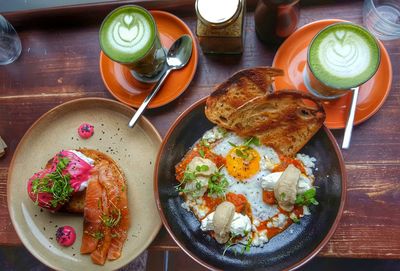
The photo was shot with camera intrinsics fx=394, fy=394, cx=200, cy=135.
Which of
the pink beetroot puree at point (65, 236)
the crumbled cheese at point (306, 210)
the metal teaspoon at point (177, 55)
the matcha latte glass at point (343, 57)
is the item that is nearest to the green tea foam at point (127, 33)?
the metal teaspoon at point (177, 55)

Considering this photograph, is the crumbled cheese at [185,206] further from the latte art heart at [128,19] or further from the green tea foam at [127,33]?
the latte art heart at [128,19]

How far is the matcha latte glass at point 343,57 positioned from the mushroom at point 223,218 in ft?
2.02

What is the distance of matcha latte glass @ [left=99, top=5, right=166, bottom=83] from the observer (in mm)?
1657

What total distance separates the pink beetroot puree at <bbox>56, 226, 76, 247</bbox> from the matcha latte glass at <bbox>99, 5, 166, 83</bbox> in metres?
0.79

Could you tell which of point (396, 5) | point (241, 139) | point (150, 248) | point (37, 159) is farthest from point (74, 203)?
point (396, 5)

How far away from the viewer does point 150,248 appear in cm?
174

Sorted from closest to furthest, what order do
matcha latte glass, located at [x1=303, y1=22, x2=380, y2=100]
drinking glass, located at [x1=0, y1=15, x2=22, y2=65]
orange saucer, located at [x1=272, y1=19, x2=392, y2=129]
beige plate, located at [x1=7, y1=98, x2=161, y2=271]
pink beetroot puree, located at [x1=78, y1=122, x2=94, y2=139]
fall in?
matcha latte glass, located at [x1=303, y1=22, x2=380, y2=100], orange saucer, located at [x1=272, y1=19, x2=392, y2=129], beige plate, located at [x1=7, y1=98, x2=161, y2=271], pink beetroot puree, located at [x1=78, y1=122, x2=94, y2=139], drinking glass, located at [x1=0, y1=15, x2=22, y2=65]

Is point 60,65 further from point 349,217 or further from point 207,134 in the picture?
point 349,217

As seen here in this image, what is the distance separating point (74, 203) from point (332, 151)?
1.16 meters

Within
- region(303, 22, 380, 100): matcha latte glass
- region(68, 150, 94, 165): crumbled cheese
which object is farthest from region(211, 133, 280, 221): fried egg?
region(68, 150, 94, 165): crumbled cheese

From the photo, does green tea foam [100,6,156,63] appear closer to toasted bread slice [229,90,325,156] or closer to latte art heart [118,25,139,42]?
latte art heart [118,25,139,42]

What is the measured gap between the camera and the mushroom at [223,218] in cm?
155

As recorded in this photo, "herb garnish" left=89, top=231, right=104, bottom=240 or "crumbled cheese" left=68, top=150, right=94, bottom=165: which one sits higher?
"crumbled cheese" left=68, top=150, right=94, bottom=165

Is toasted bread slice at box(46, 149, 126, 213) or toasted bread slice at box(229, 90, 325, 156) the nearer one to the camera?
toasted bread slice at box(229, 90, 325, 156)
